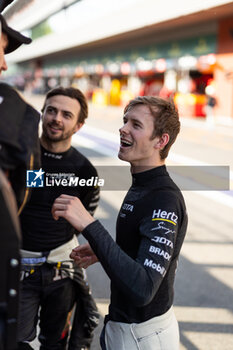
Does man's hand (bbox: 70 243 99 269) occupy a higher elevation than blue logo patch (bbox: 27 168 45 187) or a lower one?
lower

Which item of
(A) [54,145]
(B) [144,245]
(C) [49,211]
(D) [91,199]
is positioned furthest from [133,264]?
(D) [91,199]

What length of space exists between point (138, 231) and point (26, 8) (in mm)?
1367

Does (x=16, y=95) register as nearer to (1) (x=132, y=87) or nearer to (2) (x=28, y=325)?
(2) (x=28, y=325)

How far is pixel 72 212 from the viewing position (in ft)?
4.65

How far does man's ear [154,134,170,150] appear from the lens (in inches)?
67.4

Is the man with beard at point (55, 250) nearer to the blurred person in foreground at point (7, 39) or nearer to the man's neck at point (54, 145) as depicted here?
the man's neck at point (54, 145)

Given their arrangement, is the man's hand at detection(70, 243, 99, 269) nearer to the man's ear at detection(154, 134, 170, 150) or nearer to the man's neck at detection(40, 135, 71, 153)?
the man's ear at detection(154, 134, 170, 150)

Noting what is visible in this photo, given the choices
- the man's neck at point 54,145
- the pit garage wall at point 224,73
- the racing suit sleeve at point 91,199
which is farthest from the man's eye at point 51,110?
the pit garage wall at point 224,73

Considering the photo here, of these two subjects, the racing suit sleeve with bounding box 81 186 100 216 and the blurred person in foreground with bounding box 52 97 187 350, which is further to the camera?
the racing suit sleeve with bounding box 81 186 100 216

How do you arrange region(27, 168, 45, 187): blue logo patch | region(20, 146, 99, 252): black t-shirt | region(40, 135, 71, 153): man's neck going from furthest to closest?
region(40, 135, 71, 153): man's neck, region(20, 146, 99, 252): black t-shirt, region(27, 168, 45, 187): blue logo patch

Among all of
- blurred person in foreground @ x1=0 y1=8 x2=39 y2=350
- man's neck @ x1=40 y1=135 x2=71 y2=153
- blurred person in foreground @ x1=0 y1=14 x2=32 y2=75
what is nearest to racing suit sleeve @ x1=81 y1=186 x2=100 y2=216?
man's neck @ x1=40 y1=135 x2=71 y2=153

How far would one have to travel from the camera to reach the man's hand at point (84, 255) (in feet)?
6.05

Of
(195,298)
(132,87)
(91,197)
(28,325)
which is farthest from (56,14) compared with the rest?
(132,87)

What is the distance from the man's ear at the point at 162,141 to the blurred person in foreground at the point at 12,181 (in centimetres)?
73
